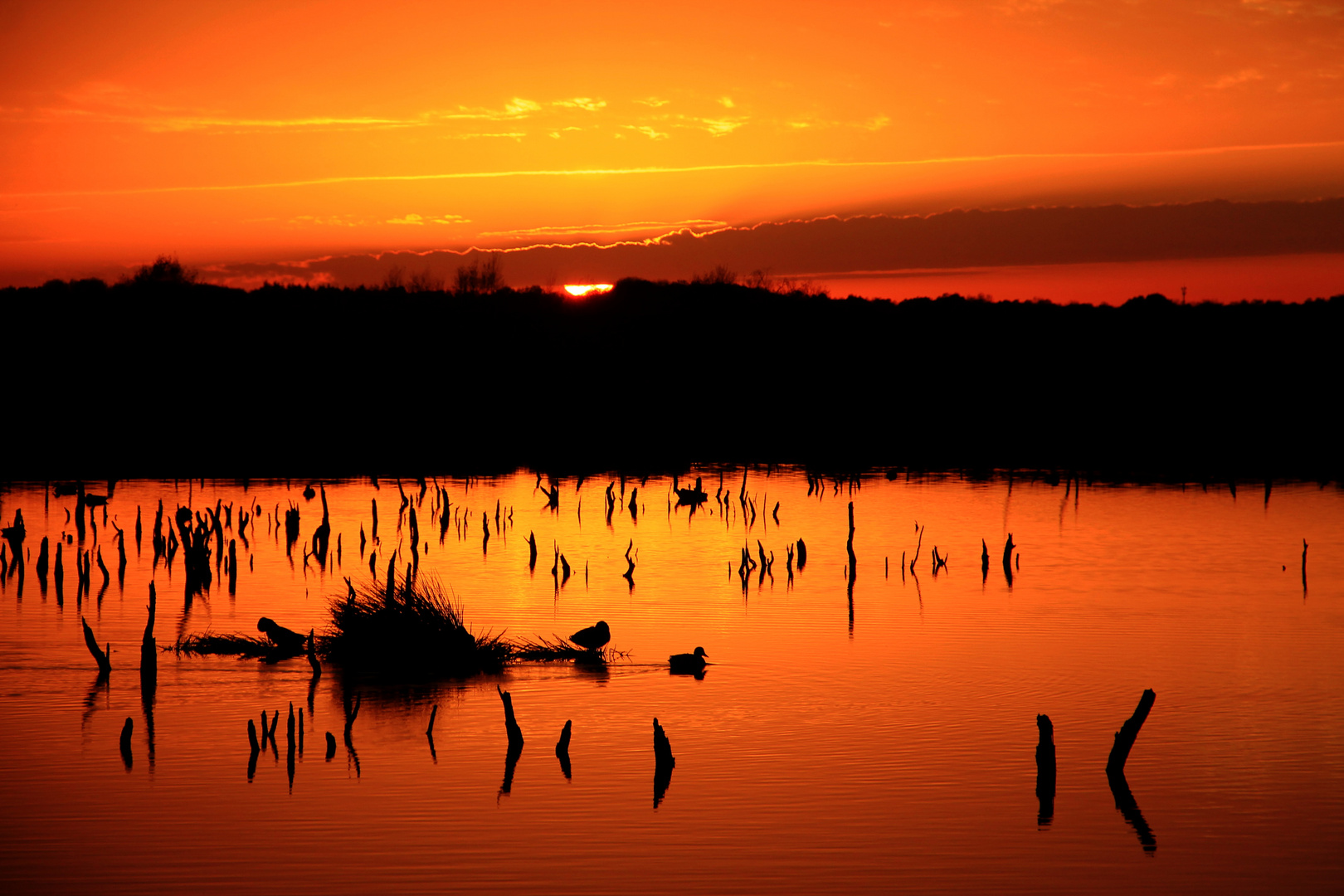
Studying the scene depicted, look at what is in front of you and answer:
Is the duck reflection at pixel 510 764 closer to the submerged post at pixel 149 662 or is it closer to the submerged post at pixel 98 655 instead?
the submerged post at pixel 149 662

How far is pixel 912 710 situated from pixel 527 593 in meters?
10.6

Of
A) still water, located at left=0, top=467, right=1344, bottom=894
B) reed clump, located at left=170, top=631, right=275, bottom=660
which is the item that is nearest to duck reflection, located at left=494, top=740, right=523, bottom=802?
still water, located at left=0, top=467, right=1344, bottom=894

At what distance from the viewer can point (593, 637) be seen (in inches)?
751

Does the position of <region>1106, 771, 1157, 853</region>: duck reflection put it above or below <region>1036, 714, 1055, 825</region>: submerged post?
below

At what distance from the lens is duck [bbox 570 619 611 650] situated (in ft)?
62.5

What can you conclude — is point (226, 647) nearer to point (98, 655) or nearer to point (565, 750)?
point (98, 655)

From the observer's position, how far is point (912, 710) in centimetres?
1652

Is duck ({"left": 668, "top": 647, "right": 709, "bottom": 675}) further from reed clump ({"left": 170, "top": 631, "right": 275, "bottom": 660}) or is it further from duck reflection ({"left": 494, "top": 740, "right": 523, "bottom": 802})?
reed clump ({"left": 170, "top": 631, "right": 275, "bottom": 660})

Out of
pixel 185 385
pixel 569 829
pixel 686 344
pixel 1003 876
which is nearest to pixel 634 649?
pixel 569 829

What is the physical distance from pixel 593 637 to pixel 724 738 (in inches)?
169

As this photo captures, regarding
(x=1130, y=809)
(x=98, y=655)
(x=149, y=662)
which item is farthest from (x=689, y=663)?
(x=98, y=655)

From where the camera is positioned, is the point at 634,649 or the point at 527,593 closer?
the point at 634,649

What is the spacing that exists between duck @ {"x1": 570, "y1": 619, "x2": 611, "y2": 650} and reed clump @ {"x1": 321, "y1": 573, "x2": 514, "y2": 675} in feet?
3.31

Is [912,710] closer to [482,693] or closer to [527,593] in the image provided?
[482,693]
